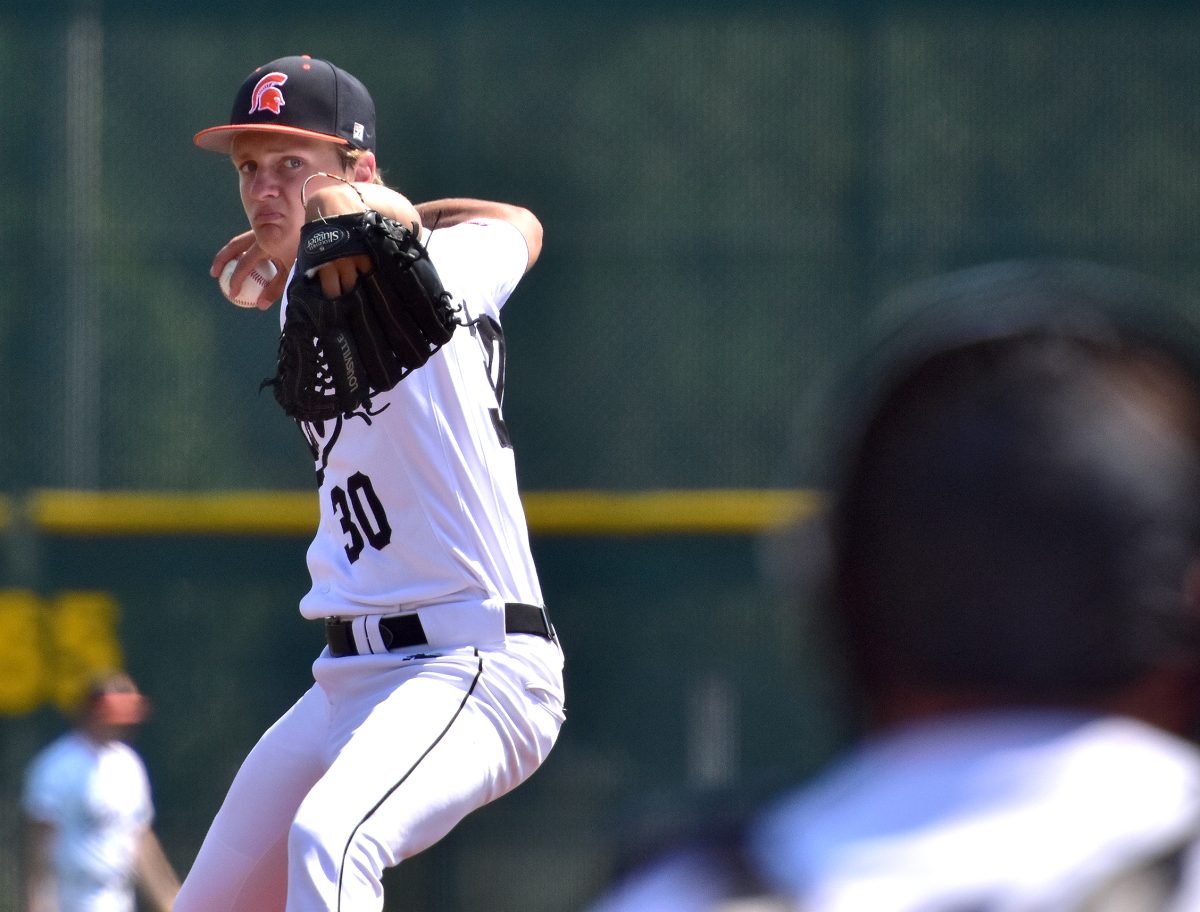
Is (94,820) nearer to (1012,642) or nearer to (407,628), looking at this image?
(407,628)

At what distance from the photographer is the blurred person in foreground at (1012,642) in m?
1.08

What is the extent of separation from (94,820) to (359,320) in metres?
5.69

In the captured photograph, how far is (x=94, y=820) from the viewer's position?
8336 mm

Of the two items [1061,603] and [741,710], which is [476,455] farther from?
[741,710]

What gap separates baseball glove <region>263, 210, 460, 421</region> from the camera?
3.09m

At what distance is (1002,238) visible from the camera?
10125mm

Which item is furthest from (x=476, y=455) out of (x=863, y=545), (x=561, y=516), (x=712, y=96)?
(x=712, y=96)

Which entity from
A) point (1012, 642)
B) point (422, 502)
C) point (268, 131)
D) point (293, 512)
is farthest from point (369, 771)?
point (293, 512)

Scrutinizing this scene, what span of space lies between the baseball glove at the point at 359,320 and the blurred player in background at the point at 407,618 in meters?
0.03

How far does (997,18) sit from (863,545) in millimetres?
9587

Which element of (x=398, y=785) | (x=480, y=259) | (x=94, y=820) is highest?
(x=480, y=259)

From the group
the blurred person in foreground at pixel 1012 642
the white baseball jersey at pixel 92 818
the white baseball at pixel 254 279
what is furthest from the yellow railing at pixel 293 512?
the blurred person in foreground at pixel 1012 642

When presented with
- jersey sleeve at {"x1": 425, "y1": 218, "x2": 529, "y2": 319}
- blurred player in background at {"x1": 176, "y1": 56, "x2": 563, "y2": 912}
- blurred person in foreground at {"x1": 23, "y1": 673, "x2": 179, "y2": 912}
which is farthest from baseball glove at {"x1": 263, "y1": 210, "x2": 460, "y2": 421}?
blurred person in foreground at {"x1": 23, "y1": 673, "x2": 179, "y2": 912}

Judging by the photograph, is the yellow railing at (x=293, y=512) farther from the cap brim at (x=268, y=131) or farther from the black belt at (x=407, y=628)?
the black belt at (x=407, y=628)
